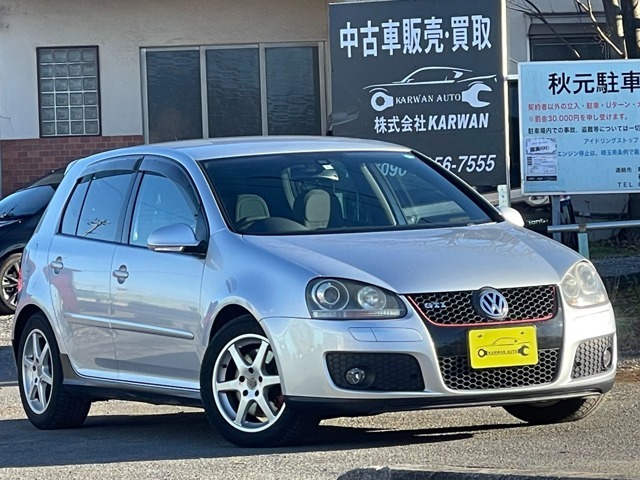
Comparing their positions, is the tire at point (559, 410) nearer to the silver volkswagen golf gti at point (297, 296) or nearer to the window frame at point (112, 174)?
the silver volkswagen golf gti at point (297, 296)

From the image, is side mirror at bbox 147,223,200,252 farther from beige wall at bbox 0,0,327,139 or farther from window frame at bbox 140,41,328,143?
beige wall at bbox 0,0,327,139

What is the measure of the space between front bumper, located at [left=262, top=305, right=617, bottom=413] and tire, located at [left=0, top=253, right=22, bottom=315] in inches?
352

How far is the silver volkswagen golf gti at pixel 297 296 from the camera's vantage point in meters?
6.54

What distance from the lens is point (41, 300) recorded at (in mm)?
8594

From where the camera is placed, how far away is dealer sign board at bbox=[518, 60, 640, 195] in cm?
1102

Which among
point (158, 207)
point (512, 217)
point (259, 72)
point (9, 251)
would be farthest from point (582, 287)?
point (259, 72)

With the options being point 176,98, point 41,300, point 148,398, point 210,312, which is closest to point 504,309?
point 210,312

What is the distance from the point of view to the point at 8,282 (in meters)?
15.2

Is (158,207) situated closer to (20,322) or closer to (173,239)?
(173,239)

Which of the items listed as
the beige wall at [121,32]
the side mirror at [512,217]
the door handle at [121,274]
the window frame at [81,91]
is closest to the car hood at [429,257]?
the side mirror at [512,217]

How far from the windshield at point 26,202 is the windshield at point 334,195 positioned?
26.3ft

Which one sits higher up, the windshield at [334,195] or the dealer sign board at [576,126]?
the dealer sign board at [576,126]

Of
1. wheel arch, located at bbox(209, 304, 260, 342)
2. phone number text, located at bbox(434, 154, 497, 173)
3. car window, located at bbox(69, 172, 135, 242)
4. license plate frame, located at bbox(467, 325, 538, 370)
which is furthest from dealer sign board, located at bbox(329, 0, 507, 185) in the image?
license plate frame, located at bbox(467, 325, 538, 370)

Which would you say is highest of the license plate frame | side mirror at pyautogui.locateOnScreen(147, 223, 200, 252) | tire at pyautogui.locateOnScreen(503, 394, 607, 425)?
side mirror at pyautogui.locateOnScreen(147, 223, 200, 252)
